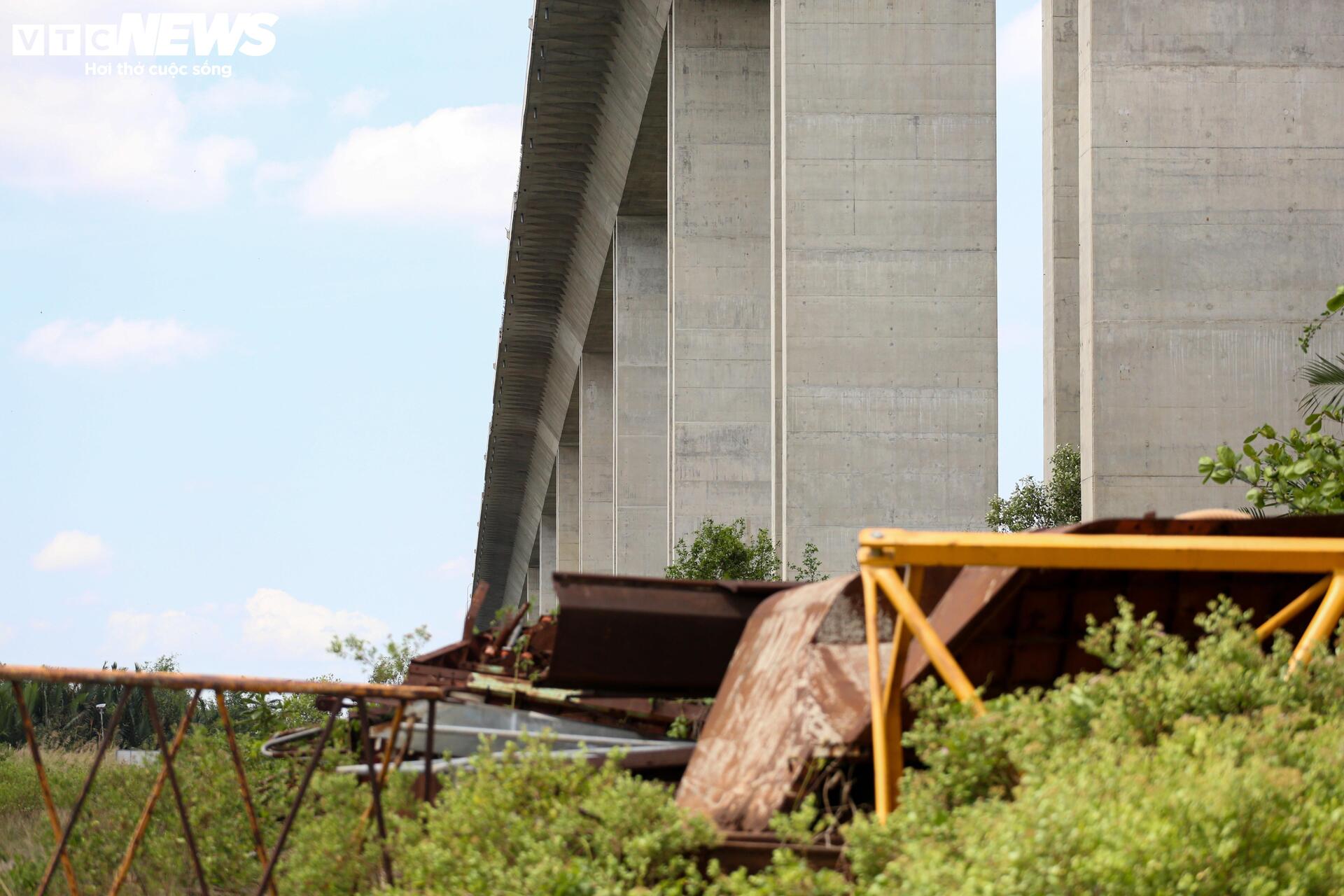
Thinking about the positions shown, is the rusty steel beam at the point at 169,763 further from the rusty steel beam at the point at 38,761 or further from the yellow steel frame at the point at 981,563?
the yellow steel frame at the point at 981,563

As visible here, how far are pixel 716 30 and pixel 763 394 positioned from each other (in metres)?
6.04

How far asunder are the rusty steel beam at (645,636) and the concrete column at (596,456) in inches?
1383

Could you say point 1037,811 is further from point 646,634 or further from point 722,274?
point 722,274

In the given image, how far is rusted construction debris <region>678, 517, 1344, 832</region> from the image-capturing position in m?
5.37

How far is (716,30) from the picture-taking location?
25359mm

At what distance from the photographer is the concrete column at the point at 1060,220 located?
24.3 meters

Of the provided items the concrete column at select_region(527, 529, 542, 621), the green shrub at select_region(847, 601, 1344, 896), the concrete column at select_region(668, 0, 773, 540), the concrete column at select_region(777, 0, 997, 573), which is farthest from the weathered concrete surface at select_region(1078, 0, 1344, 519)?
the concrete column at select_region(527, 529, 542, 621)

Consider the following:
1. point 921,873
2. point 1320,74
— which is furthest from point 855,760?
→ point 1320,74

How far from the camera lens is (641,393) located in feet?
115

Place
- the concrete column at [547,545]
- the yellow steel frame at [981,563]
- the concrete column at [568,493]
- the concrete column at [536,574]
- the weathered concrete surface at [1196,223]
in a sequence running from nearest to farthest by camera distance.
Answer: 1. the yellow steel frame at [981,563]
2. the weathered concrete surface at [1196,223]
3. the concrete column at [568,493]
4. the concrete column at [547,545]
5. the concrete column at [536,574]

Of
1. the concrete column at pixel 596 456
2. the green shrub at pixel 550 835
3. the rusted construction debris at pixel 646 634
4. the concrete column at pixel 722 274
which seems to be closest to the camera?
the green shrub at pixel 550 835

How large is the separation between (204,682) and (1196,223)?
10088mm

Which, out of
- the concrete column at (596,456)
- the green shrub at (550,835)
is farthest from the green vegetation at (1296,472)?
the concrete column at (596,456)

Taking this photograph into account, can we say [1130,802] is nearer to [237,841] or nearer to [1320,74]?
[237,841]
